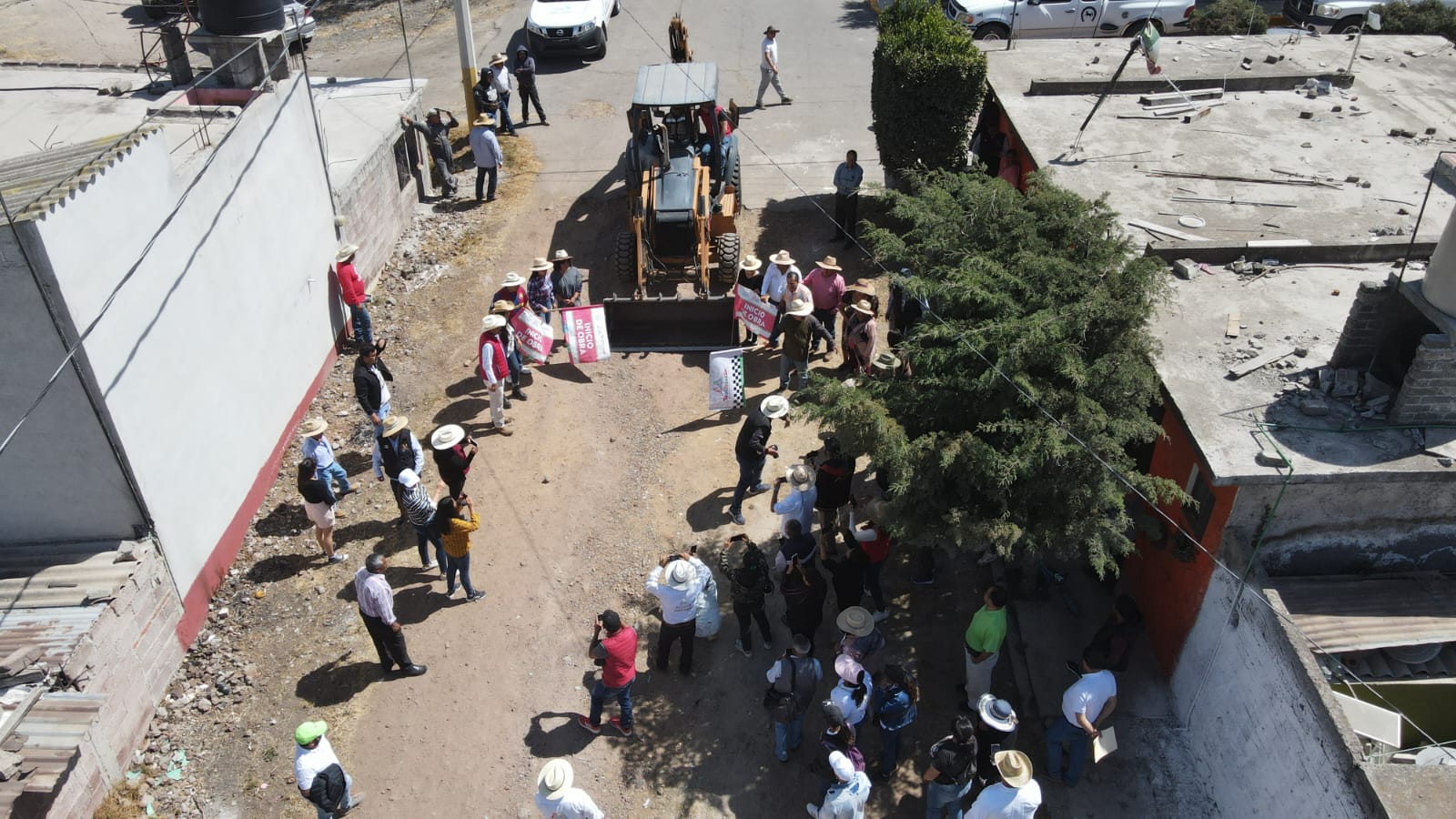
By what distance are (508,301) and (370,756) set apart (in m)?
5.95

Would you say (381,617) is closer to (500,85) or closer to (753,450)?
(753,450)

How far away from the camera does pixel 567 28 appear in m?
21.8

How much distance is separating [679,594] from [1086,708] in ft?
11.1

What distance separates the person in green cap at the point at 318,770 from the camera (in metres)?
7.52

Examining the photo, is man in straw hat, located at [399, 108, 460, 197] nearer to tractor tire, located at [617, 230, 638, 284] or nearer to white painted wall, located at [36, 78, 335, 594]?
white painted wall, located at [36, 78, 335, 594]

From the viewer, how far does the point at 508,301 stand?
42.1ft

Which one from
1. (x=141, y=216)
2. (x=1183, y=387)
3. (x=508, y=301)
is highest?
(x=141, y=216)

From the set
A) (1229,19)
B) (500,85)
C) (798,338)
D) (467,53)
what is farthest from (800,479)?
(1229,19)

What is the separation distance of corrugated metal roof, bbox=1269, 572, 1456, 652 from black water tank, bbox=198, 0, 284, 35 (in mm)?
12393

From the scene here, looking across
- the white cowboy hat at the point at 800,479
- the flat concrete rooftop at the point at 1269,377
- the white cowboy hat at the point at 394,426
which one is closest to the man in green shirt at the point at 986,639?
the flat concrete rooftop at the point at 1269,377

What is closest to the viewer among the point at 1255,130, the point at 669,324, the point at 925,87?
the point at 1255,130

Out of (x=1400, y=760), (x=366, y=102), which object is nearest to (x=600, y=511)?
(x=1400, y=760)

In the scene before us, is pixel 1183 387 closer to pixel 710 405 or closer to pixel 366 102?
pixel 710 405

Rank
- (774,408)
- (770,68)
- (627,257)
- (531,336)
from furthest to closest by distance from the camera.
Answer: (770,68)
(627,257)
(531,336)
(774,408)
